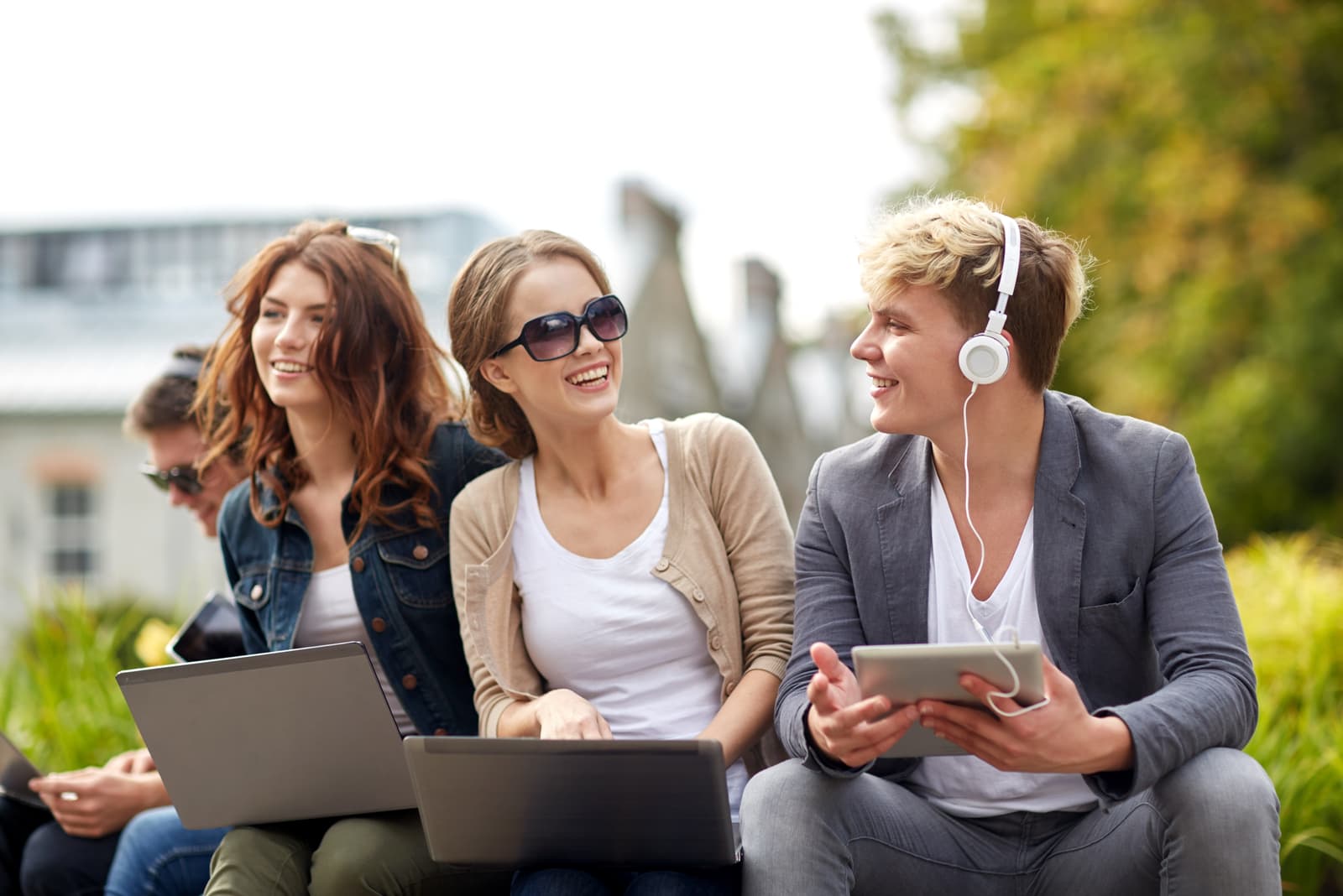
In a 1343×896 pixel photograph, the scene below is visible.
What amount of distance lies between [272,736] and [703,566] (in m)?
0.97

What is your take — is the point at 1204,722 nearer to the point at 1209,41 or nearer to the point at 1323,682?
the point at 1323,682

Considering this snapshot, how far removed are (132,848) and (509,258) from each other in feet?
5.67

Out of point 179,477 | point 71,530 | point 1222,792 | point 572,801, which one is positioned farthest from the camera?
point 71,530

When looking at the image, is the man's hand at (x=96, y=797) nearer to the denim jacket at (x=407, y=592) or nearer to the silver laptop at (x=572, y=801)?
the denim jacket at (x=407, y=592)

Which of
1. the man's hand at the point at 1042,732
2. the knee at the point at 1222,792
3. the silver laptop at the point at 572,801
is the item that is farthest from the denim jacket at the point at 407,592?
the knee at the point at 1222,792

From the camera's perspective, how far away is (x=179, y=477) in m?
4.18

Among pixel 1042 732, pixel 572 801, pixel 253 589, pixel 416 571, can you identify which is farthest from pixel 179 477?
pixel 1042 732

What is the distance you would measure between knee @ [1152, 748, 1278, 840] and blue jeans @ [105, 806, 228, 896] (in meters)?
2.23

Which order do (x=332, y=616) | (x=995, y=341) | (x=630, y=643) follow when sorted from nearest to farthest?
(x=995, y=341) < (x=630, y=643) < (x=332, y=616)

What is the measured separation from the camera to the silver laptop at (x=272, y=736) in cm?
276

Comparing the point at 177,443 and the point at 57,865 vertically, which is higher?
the point at 177,443

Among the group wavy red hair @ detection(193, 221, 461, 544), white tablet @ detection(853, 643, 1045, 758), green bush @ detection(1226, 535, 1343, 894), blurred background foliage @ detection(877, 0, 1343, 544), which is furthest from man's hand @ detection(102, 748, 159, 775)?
blurred background foliage @ detection(877, 0, 1343, 544)

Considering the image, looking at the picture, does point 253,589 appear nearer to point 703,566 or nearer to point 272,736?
point 272,736

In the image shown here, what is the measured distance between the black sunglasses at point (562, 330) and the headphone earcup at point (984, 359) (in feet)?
2.65
